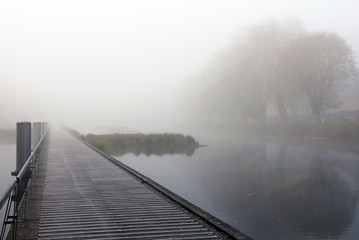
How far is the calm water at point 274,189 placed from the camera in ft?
28.3

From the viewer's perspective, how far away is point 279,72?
36969 millimetres

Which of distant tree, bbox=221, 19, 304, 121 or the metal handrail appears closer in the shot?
the metal handrail

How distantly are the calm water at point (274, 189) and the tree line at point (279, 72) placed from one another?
13.5m

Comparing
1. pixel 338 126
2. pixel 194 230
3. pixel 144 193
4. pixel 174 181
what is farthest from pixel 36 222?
pixel 338 126

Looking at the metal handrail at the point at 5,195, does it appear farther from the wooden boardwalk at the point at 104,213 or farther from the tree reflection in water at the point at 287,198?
the tree reflection in water at the point at 287,198

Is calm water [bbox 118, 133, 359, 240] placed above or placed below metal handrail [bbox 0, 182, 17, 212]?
below

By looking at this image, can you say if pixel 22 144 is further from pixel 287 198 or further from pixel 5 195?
pixel 287 198

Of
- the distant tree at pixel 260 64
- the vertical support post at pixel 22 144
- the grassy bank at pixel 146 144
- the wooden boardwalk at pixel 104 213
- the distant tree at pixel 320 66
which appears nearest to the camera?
the wooden boardwalk at pixel 104 213

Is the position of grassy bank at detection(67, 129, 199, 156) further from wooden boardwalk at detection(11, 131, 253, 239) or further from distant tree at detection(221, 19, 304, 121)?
wooden boardwalk at detection(11, 131, 253, 239)

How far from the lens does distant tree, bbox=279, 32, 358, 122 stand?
112ft

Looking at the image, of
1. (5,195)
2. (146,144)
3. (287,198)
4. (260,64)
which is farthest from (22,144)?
(260,64)

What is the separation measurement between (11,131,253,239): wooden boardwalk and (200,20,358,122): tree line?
93.5 feet

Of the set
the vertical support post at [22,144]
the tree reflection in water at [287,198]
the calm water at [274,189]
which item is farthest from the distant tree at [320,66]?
the vertical support post at [22,144]

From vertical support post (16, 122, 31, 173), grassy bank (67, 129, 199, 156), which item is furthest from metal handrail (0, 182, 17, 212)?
grassy bank (67, 129, 199, 156)
